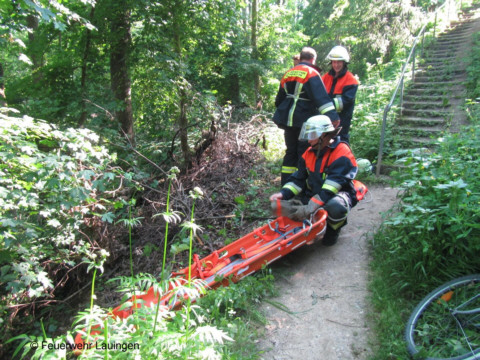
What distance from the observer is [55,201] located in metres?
3.27

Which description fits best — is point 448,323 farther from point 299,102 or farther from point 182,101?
point 182,101

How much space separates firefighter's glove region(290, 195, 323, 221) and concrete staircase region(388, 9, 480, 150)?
9.08 feet

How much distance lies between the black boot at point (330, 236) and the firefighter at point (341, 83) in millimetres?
1974

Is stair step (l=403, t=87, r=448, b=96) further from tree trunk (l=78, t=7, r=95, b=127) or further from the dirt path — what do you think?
tree trunk (l=78, t=7, r=95, b=127)

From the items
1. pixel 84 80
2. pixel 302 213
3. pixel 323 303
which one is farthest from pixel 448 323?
pixel 84 80

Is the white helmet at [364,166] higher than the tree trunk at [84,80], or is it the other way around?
the tree trunk at [84,80]

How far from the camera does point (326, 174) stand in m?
3.89

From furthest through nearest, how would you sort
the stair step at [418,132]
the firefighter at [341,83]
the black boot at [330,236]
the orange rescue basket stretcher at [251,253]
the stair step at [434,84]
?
the stair step at [434,84], the stair step at [418,132], the firefighter at [341,83], the black boot at [330,236], the orange rescue basket stretcher at [251,253]

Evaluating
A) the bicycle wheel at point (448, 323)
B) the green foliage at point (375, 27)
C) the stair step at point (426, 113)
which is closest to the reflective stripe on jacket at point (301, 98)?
the bicycle wheel at point (448, 323)

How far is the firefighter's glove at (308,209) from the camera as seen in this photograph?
374 centimetres

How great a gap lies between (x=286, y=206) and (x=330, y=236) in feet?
2.24

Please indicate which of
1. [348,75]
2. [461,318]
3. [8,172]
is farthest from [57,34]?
[461,318]

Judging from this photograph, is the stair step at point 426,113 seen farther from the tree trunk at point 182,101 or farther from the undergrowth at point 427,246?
the tree trunk at point 182,101

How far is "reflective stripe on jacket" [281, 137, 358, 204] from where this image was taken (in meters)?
3.71
